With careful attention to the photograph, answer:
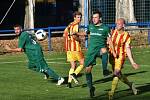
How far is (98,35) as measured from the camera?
44.6 ft

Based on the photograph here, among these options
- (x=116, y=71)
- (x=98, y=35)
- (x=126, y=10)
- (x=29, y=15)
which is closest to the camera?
(x=116, y=71)

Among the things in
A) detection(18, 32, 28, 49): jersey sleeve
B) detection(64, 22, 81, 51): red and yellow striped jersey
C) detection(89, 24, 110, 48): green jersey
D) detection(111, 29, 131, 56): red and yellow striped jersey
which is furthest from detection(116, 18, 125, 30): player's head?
detection(18, 32, 28, 49): jersey sleeve

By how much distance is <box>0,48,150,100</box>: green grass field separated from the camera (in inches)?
532

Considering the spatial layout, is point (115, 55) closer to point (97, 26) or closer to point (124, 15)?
point (97, 26)

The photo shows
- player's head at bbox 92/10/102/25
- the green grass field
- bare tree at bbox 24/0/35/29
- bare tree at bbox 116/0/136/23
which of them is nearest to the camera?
player's head at bbox 92/10/102/25

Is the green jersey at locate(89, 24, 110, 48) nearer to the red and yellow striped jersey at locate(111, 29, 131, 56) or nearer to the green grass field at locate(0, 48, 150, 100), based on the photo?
the red and yellow striped jersey at locate(111, 29, 131, 56)

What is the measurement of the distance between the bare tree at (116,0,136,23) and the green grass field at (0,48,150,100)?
13288 millimetres

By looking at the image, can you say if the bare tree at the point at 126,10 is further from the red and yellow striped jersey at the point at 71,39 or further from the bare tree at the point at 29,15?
the red and yellow striped jersey at the point at 71,39

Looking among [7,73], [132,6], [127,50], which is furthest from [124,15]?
[127,50]

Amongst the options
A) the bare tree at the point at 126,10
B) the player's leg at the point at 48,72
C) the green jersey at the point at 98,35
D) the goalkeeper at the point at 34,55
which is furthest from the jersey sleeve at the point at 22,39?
the bare tree at the point at 126,10

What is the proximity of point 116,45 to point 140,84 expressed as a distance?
8.29 ft

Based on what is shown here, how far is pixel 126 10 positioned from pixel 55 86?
2067 cm

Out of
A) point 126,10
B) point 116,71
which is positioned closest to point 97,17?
point 116,71

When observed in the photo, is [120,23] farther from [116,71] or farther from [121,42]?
[116,71]
